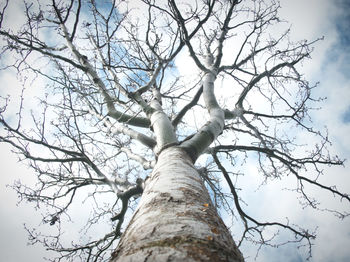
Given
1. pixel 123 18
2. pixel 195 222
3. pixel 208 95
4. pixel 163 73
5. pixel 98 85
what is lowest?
pixel 195 222

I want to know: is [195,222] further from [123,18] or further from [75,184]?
[123,18]

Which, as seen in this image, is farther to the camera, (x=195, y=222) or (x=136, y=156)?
(x=136, y=156)

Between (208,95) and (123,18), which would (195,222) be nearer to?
(208,95)

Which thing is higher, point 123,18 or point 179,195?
point 123,18

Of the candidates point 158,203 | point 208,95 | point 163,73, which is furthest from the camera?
point 163,73

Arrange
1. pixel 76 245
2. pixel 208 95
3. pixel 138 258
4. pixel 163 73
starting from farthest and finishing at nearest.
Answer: pixel 163 73 → pixel 76 245 → pixel 208 95 → pixel 138 258

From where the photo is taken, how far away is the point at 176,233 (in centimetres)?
67

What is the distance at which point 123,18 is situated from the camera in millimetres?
3672

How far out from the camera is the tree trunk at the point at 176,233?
0.58m

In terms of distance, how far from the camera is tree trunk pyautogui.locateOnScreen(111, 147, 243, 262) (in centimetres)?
58

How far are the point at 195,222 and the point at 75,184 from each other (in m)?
3.46

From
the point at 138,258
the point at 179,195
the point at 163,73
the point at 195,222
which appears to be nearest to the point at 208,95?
the point at 163,73

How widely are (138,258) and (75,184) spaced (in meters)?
3.53

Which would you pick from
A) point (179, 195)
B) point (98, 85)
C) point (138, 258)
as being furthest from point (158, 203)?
point (98, 85)
